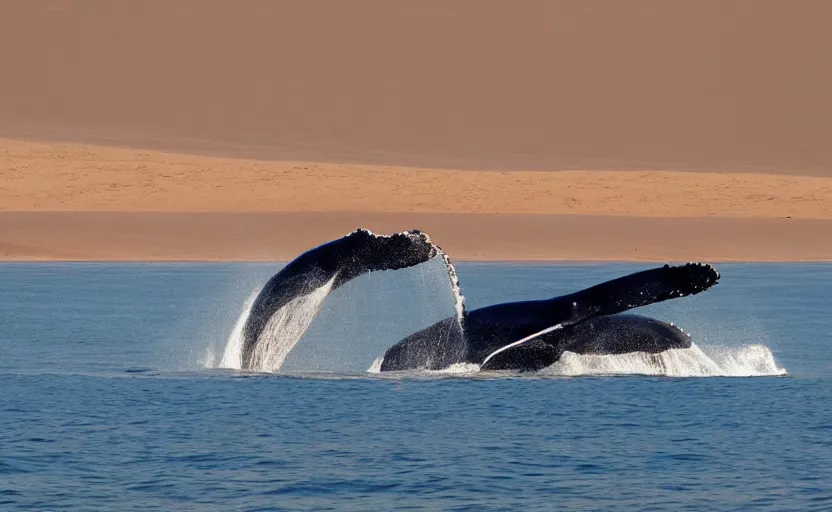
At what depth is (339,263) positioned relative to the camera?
49.0ft

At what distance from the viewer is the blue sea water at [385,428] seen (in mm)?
11742

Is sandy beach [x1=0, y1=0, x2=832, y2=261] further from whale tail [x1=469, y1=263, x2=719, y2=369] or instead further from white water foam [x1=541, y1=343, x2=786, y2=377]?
whale tail [x1=469, y1=263, x2=719, y2=369]

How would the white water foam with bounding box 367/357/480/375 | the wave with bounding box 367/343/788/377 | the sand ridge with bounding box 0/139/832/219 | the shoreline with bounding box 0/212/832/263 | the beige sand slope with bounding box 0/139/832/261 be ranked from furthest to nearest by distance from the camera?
1. the sand ridge with bounding box 0/139/832/219
2. the beige sand slope with bounding box 0/139/832/261
3. the shoreline with bounding box 0/212/832/263
4. the wave with bounding box 367/343/788/377
5. the white water foam with bounding box 367/357/480/375

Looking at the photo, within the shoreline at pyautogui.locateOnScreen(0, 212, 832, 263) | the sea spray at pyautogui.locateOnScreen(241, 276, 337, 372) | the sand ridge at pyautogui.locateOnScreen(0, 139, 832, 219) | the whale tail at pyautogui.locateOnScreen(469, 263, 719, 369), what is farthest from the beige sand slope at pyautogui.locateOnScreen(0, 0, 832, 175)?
the whale tail at pyautogui.locateOnScreen(469, 263, 719, 369)

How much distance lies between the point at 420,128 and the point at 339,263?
219 feet

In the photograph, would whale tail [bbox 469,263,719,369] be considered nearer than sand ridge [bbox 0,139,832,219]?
Yes

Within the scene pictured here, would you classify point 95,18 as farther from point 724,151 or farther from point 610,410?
point 610,410

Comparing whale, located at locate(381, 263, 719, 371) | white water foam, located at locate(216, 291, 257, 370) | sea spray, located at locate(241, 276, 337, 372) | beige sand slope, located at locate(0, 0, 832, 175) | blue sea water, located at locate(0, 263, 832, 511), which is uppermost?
beige sand slope, located at locate(0, 0, 832, 175)

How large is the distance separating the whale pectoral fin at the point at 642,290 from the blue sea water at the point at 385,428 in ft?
3.32

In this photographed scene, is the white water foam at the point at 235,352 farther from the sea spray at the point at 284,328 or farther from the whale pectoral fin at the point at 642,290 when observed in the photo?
the whale pectoral fin at the point at 642,290

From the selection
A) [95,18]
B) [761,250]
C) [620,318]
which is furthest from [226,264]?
[95,18]

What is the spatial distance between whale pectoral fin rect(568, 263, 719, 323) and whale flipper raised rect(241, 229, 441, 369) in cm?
171

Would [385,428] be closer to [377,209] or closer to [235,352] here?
[235,352]

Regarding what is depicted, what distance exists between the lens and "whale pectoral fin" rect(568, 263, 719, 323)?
47.9 ft
